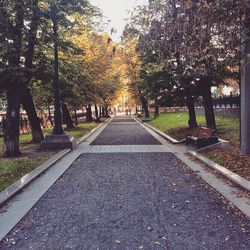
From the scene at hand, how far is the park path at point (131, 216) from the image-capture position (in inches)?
196

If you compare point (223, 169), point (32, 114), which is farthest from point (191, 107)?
point (223, 169)

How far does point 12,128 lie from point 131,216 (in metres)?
8.42

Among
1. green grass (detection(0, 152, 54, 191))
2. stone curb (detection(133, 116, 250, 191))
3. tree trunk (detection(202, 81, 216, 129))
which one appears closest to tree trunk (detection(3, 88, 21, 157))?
green grass (detection(0, 152, 54, 191))

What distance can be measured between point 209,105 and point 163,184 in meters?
11.0

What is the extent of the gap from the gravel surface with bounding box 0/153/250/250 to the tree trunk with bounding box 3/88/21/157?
452 centimetres

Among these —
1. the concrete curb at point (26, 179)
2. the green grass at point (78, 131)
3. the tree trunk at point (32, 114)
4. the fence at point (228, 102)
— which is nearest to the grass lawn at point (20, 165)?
the concrete curb at point (26, 179)

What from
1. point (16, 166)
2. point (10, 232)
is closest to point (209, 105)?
point (16, 166)

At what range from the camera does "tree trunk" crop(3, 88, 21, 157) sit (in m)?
13.3

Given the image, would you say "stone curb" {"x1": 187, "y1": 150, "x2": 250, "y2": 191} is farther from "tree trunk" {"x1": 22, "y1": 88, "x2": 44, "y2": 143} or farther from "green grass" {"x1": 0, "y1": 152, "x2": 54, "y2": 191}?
"tree trunk" {"x1": 22, "y1": 88, "x2": 44, "y2": 143}

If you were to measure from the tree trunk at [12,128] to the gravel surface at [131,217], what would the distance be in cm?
452

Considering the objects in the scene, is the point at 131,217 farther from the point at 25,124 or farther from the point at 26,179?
the point at 25,124

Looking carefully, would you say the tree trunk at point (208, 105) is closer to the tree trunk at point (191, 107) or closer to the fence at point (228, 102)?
the tree trunk at point (191, 107)

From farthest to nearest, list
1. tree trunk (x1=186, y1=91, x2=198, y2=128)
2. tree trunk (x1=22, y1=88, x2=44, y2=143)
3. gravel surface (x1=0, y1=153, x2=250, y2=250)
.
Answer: tree trunk (x1=186, y1=91, x2=198, y2=128) < tree trunk (x1=22, y1=88, x2=44, y2=143) < gravel surface (x1=0, y1=153, x2=250, y2=250)

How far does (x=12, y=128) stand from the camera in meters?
13.4
